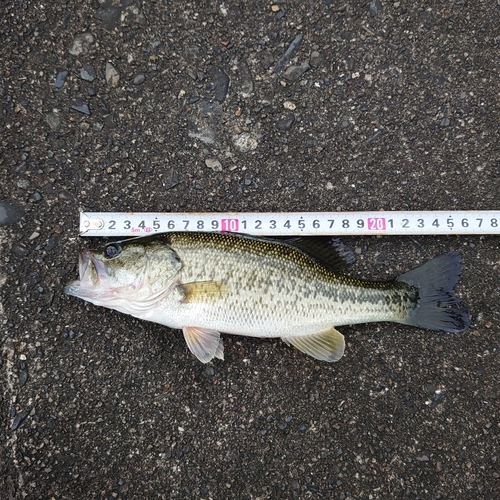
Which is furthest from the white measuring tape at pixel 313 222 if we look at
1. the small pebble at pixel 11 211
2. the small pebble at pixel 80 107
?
the small pebble at pixel 80 107

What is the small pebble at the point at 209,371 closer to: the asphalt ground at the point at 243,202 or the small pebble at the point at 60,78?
the asphalt ground at the point at 243,202

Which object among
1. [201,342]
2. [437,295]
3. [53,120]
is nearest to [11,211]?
[53,120]

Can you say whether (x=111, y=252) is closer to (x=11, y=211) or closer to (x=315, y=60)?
(x=11, y=211)

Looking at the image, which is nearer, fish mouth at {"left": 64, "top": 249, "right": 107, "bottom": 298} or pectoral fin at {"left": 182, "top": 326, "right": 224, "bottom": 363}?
fish mouth at {"left": 64, "top": 249, "right": 107, "bottom": 298}

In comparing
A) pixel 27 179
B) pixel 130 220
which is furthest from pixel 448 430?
pixel 27 179

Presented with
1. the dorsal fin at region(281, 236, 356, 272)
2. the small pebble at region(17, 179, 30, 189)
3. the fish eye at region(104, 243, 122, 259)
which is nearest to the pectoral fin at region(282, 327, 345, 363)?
the dorsal fin at region(281, 236, 356, 272)

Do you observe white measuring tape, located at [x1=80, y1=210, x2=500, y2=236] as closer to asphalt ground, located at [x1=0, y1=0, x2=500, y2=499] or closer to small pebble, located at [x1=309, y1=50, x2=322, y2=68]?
asphalt ground, located at [x1=0, y1=0, x2=500, y2=499]
